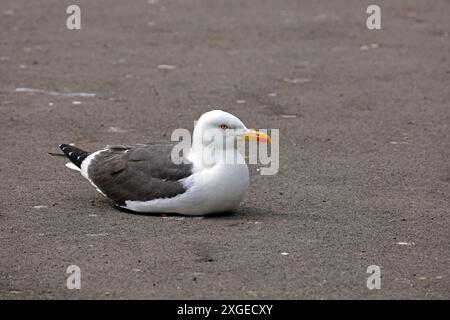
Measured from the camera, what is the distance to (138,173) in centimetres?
787

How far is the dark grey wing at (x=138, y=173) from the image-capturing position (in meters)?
7.65

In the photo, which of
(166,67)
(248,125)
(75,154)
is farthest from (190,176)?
(166,67)

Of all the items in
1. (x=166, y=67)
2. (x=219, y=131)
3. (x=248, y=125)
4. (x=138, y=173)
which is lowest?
(x=248, y=125)

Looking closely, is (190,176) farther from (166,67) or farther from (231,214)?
(166,67)

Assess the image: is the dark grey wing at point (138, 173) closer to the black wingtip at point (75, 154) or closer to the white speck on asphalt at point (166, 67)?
the black wingtip at point (75, 154)

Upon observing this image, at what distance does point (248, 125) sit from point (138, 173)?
285 centimetres

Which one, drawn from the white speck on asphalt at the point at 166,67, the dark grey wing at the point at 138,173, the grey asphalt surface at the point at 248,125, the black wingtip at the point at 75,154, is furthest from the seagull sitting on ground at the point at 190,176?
the white speck on asphalt at the point at 166,67

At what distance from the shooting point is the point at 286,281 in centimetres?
641

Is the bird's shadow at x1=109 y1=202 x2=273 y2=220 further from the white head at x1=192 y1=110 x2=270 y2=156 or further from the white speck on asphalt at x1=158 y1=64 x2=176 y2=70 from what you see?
the white speck on asphalt at x1=158 y1=64 x2=176 y2=70

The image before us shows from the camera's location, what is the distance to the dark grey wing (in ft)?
25.1

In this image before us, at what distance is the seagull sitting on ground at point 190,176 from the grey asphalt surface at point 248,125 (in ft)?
0.41

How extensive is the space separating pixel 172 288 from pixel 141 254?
2.19 ft

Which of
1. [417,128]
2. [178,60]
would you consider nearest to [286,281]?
[417,128]

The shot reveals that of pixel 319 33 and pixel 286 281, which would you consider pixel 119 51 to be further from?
pixel 286 281
